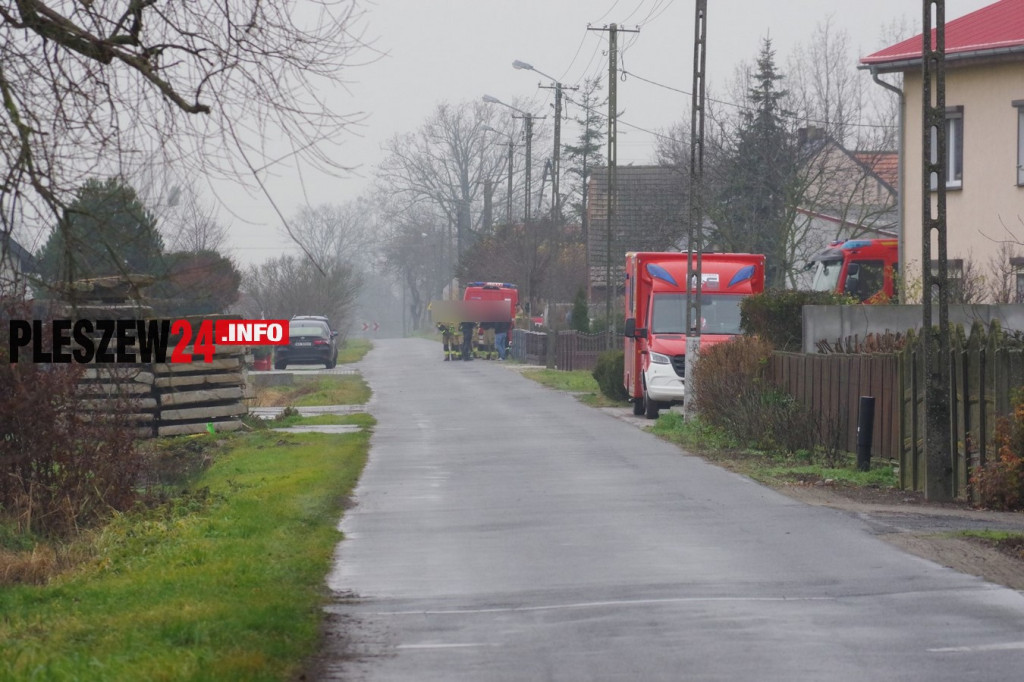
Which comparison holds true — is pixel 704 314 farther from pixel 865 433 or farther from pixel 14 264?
pixel 14 264

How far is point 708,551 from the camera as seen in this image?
1062 cm

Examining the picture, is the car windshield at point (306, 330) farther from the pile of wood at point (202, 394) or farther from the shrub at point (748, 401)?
the shrub at point (748, 401)

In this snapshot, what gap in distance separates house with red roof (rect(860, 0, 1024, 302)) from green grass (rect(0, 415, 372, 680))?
17405mm

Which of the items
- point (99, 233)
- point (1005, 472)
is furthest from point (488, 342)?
point (99, 233)

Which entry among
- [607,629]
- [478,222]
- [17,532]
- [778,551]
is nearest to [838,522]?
[778,551]

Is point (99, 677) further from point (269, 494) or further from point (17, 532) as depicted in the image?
point (269, 494)

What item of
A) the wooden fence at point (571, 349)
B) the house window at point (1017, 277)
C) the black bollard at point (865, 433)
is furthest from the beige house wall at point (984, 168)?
the wooden fence at point (571, 349)

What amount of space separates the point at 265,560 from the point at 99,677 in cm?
372

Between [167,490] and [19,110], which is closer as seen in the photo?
[19,110]

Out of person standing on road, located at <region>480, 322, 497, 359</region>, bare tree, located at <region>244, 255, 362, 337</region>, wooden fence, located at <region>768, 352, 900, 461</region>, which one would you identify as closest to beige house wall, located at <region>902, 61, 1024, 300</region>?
wooden fence, located at <region>768, 352, 900, 461</region>

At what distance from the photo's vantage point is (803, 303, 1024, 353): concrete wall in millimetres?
18609

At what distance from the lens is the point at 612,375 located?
102 ft

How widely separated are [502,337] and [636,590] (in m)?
49.9

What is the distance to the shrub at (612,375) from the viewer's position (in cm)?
3105
